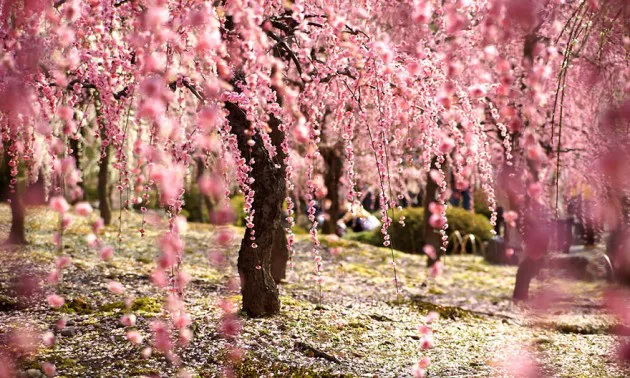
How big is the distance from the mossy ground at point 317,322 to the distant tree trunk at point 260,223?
0.62 ft

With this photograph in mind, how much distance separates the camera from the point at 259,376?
4.45 metres

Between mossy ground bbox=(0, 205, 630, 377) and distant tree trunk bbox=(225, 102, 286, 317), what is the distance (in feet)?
0.62

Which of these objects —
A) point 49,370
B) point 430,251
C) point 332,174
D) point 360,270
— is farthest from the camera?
point 332,174

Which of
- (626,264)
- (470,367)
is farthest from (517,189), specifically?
(470,367)

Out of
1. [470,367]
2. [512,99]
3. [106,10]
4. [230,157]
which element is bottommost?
[470,367]

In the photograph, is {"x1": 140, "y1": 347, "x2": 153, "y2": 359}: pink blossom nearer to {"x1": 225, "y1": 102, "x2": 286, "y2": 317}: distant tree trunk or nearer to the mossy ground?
the mossy ground

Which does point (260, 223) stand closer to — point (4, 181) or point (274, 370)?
point (274, 370)

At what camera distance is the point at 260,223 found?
5613mm

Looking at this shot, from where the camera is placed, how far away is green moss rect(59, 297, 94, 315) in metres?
5.78

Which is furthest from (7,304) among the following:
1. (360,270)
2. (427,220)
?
(427,220)

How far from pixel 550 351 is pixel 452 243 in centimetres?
868

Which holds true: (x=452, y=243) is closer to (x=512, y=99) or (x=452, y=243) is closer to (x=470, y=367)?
(x=512, y=99)

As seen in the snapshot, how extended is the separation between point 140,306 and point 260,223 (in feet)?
4.53

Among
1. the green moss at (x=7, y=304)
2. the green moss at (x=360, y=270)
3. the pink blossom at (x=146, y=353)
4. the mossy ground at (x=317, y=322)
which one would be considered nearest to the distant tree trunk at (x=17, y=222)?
the mossy ground at (x=317, y=322)
